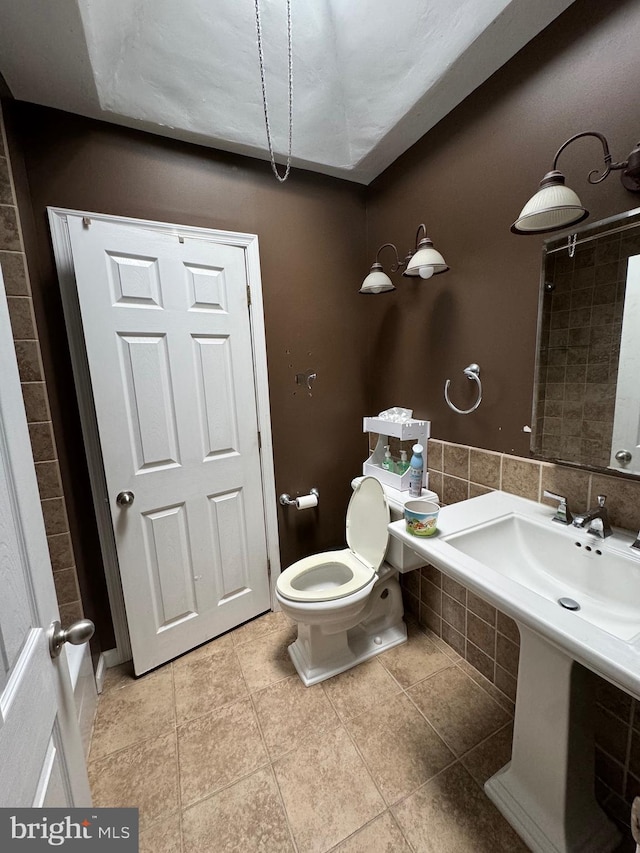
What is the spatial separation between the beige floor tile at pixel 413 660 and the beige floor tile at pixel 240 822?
0.63 m

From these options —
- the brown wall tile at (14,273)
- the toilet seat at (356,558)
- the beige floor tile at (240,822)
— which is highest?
the brown wall tile at (14,273)

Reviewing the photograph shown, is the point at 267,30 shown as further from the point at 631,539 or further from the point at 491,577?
the point at 631,539

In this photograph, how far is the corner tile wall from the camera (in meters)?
1.16

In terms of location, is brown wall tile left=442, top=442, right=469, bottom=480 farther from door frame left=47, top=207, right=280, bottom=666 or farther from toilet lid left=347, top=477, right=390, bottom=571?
door frame left=47, top=207, right=280, bottom=666

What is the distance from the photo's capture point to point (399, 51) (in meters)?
1.25

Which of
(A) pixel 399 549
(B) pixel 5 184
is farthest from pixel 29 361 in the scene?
(A) pixel 399 549

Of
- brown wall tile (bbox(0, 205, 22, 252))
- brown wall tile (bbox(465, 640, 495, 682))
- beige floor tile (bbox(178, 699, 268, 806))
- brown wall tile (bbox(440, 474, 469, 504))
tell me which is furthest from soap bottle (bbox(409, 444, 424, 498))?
brown wall tile (bbox(0, 205, 22, 252))

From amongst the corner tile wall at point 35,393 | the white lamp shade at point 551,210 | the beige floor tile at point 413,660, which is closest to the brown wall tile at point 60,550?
the corner tile wall at point 35,393

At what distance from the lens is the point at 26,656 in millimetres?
509

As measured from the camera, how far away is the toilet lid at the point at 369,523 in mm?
1521

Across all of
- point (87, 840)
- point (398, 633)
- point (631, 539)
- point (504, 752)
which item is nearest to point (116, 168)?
point (87, 840)

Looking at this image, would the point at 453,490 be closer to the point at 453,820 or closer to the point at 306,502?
the point at 306,502

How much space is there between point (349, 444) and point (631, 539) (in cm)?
133

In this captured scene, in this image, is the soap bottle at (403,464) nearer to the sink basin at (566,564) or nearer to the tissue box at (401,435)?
the tissue box at (401,435)
